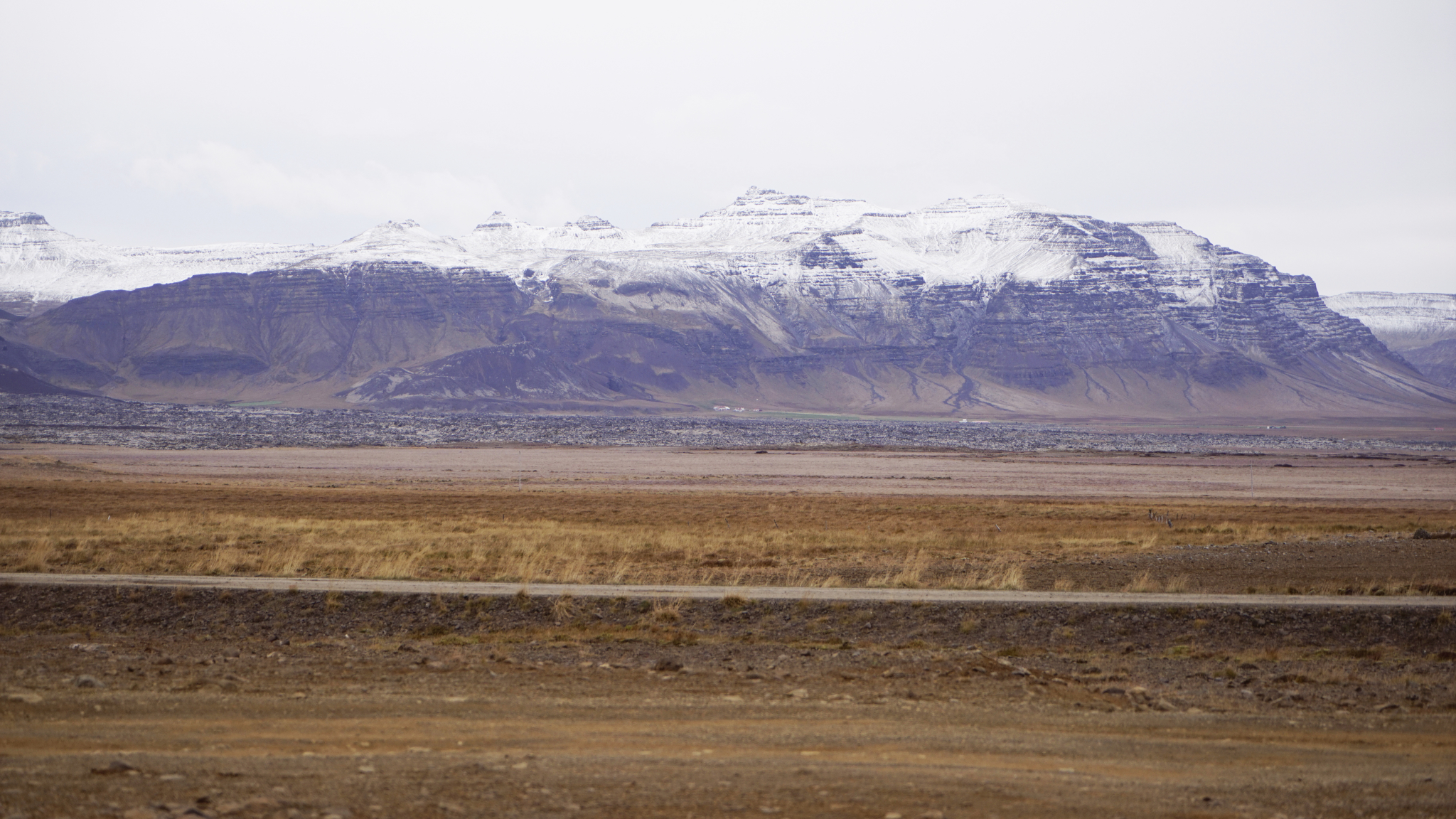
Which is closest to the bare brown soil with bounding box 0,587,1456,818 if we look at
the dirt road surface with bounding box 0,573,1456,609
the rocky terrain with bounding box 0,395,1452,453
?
the dirt road surface with bounding box 0,573,1456,609

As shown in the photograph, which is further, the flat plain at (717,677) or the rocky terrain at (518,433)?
the rocky terrain at (518,433)

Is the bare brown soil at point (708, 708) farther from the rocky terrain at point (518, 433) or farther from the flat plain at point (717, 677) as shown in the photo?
the rocky terrain at point (518, 433)

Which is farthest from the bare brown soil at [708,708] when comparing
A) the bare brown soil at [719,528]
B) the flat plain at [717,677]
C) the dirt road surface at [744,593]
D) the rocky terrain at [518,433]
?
the rocky terrain at [518,433]

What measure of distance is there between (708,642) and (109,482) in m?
45.7

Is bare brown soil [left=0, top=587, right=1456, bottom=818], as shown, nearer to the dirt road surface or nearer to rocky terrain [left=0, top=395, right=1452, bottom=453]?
the dirt road surface

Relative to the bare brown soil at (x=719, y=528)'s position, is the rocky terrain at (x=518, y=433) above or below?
below

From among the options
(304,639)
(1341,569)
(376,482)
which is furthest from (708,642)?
(376,482)

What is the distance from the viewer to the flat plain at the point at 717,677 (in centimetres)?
888

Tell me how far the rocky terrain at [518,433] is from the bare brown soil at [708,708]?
82.6 meters

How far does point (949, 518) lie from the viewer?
3912 cm

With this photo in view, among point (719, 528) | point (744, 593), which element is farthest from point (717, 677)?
point (719, 528)

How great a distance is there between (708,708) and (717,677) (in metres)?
1.66

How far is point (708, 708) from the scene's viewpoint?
11.8m

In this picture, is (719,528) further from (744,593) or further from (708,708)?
(708,708)
